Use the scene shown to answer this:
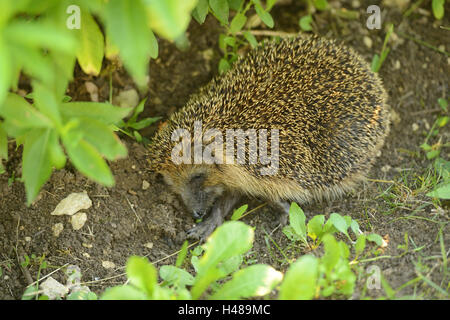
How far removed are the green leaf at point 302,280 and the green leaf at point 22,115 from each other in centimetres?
143

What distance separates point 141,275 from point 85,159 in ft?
2.22

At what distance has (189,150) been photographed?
401cm

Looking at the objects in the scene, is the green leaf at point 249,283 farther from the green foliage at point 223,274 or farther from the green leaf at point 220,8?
the green leaf at point 220,8

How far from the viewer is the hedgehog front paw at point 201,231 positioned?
410cm

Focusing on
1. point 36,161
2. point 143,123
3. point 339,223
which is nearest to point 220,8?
point 143,123

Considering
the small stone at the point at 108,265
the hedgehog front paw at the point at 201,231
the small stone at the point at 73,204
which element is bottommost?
the small stone at the point at 108,265

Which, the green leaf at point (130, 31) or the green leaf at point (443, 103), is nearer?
the green leaf at point (130, 31)

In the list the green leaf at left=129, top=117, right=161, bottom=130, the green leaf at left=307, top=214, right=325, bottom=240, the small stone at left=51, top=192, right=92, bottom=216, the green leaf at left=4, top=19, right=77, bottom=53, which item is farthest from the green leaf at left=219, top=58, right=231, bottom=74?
the green leaf at left=4, top=19, right=77, bottom=53

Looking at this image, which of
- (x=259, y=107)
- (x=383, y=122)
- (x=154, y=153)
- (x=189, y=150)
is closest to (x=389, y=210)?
(x=383, y=122)

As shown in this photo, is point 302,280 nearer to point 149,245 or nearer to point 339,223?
point 339,223

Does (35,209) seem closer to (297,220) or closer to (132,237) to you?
(132,237)

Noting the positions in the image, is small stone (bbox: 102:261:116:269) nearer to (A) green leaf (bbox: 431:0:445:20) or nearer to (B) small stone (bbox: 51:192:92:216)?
(B) small stone (bbox: 51:192:92:216)

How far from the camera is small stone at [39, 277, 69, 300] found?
3223mm

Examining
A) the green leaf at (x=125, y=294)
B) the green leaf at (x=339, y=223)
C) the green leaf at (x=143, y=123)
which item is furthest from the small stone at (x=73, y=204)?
the green leaf at (x=339, y=223)
